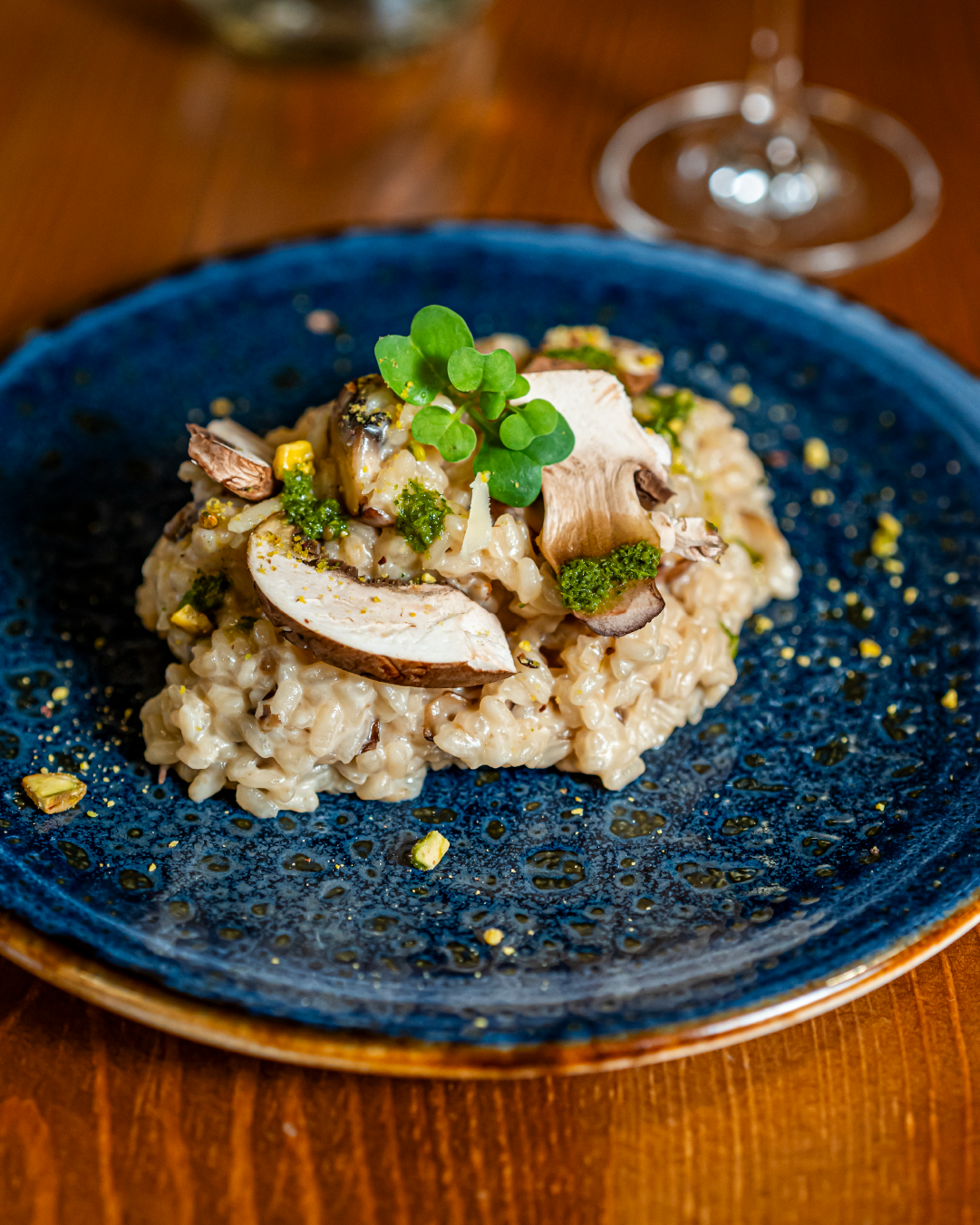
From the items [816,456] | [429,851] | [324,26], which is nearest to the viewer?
[429,851]

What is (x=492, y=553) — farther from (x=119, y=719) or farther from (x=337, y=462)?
(x=119, y=719)

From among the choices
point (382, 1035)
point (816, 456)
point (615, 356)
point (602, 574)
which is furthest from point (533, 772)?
point (816, 456)

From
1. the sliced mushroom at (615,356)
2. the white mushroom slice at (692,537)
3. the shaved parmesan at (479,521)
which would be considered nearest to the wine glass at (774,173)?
the sliced mushroom at (615,356)

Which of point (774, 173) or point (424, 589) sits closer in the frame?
point (424, 589)

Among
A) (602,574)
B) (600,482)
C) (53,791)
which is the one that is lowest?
(53,791)

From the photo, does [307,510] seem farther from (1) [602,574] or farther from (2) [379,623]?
(1) [602,574]

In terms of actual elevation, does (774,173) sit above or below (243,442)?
above

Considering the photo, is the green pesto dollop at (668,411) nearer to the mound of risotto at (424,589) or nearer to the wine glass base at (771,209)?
the mound of risotto at (424,589)
